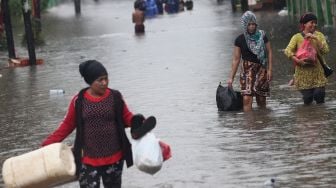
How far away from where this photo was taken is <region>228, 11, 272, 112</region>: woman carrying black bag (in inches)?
511

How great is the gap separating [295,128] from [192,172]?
246 cm

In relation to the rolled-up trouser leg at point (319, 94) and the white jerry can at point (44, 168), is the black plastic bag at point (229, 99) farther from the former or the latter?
the white jerry can at point (44, 168)

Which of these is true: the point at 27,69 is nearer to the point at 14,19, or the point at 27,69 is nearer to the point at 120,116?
the point at 120,116

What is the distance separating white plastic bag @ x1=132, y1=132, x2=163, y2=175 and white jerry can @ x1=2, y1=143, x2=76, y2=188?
0.47m

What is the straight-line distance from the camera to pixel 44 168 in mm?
7355

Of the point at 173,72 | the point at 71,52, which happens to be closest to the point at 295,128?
the point at 173,72

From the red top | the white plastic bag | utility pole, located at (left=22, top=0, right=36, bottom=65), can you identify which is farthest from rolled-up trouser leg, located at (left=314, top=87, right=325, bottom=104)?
utility pole, located at (left=22, top=0, right=36, bottom=65)

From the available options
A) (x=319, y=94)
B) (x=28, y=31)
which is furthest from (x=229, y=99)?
(x=28, y=31)

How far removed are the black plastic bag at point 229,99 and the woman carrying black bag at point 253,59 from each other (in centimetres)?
36

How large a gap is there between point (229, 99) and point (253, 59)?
2.82 ft

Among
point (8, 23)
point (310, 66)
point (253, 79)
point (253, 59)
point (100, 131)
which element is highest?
point (100, 131)

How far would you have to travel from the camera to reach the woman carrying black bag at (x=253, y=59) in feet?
42.6

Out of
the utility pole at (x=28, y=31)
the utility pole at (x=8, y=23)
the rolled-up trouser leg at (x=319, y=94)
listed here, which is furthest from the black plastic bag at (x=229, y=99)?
the utility pole at (x=8, y=23)

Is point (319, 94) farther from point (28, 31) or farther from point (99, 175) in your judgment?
point (28, 31)
